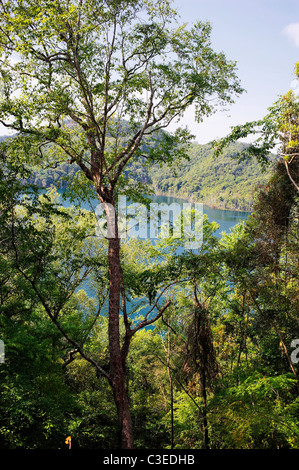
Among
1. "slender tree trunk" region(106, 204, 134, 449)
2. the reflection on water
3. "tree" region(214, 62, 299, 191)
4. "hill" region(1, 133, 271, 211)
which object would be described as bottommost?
"slender tree trunk" region(106, 204, 134, 449)

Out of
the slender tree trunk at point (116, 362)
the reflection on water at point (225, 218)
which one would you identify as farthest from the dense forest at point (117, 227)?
the reflection on water at point (225, 218)

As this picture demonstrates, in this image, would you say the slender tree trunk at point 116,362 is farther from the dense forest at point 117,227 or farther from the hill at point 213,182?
the hill at point 213,182

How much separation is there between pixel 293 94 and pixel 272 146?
142cm

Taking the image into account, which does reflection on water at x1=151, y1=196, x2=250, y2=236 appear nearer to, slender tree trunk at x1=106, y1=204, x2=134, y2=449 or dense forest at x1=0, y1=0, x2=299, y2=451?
dense forest at x1=0, y1=0, x2=299, y2=451

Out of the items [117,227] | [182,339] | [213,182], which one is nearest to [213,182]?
[213,182]

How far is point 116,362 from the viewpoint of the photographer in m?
5.85

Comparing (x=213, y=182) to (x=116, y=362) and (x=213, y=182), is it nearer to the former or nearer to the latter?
(x=213, y=182)

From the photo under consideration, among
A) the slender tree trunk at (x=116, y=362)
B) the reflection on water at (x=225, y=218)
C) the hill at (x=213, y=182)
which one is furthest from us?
the hill at (x=213, y=182)

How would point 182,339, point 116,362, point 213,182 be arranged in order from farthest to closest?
1. point 213,182
2. point 182,339
3. point 116,362

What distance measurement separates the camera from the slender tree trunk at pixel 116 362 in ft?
18.2

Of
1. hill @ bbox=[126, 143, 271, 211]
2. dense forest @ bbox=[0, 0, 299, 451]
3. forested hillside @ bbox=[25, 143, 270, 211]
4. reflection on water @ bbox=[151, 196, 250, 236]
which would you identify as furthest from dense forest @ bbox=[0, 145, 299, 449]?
hill @ bbox=[126, 143, 271, 211]

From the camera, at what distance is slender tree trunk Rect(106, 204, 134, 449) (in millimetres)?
5543
